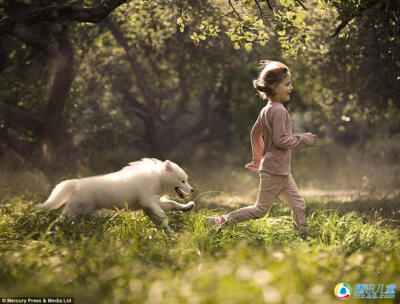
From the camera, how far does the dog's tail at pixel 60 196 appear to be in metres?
5.86

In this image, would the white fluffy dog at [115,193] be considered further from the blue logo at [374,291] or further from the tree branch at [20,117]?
the tree branch at [20,117]

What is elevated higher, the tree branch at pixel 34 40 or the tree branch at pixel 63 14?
the tree branch at pixel 63 14

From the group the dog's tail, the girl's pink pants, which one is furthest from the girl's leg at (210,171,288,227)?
the dog's tail

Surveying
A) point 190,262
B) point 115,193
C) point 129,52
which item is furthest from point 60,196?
point 129,52

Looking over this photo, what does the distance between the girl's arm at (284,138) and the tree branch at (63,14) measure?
2.78m

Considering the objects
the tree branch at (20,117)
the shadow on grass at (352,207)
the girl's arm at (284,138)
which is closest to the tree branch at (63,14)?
the girl's arm at (284,138)

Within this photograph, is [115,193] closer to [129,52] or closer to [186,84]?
[129,52]

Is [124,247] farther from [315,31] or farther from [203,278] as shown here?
[315,31]

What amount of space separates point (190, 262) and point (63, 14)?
423 centimetres

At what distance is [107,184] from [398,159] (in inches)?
508

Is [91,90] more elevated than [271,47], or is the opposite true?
[271,47]

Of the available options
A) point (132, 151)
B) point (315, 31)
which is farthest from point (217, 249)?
point (132, 151)

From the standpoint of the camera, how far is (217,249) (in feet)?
15.4

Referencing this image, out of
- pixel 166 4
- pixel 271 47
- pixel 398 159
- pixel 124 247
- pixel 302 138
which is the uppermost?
pixel 166 4
